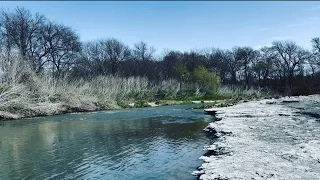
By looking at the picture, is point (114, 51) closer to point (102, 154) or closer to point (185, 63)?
point (185, 63)

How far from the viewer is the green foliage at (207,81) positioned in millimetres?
72250

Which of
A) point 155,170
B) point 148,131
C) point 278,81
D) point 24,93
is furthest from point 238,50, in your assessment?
point 155,170

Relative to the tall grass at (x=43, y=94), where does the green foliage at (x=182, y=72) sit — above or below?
above

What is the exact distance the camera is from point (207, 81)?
73.9 meters

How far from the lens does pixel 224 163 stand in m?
10.8

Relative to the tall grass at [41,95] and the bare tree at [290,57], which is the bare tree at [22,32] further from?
the bare tree at [290,57]

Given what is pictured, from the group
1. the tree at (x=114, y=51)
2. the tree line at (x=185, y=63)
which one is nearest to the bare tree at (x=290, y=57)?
the tree line at (x=185, y=63)

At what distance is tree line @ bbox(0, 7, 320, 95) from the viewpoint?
63469 millimetres

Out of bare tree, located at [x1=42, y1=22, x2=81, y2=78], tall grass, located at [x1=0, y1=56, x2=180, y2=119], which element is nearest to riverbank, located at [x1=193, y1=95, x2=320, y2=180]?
tall grass, located at [x1=0, y1=56, x2=180, y2=119]

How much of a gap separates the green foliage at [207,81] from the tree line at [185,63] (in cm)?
24

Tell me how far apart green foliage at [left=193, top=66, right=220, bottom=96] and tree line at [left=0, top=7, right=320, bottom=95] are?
237 mm

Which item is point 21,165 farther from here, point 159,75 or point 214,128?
point 159,75

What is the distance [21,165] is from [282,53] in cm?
8785

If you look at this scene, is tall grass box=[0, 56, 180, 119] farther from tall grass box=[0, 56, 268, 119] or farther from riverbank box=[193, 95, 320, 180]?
riverbank box=[193, 95, 320, 180]
